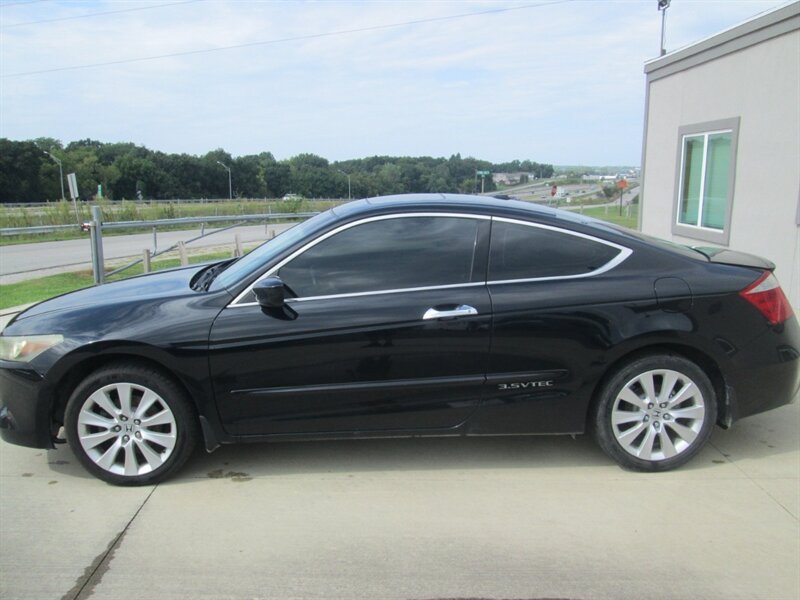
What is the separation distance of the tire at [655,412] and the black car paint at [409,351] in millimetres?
104

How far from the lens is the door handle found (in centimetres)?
360

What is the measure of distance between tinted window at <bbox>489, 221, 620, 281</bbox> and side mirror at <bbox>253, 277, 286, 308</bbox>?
1185 millimetres

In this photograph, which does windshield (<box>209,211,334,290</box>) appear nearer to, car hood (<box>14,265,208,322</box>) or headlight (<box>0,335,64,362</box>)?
car hood (<box>14,265,208,322</box>)

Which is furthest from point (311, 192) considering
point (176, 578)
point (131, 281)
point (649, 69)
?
point (176, 578)

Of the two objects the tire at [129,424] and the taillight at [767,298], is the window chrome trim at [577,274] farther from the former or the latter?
the tire at [129,424]

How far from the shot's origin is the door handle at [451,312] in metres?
3.60

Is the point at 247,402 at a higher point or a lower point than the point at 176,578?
higher

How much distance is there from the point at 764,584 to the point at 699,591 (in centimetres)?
30

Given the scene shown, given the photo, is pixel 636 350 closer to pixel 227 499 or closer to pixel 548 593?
pixel 548 593

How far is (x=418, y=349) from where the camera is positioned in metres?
3.61

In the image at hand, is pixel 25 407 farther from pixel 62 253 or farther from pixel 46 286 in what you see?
pixel 62 253

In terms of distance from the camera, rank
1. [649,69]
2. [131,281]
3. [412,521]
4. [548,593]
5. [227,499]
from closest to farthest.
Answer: [548,593]
[412,521]
[227,499]
[131,281]
[649,69]

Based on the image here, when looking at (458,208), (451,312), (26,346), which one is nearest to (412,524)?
(451,312)

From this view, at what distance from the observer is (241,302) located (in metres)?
3.66
